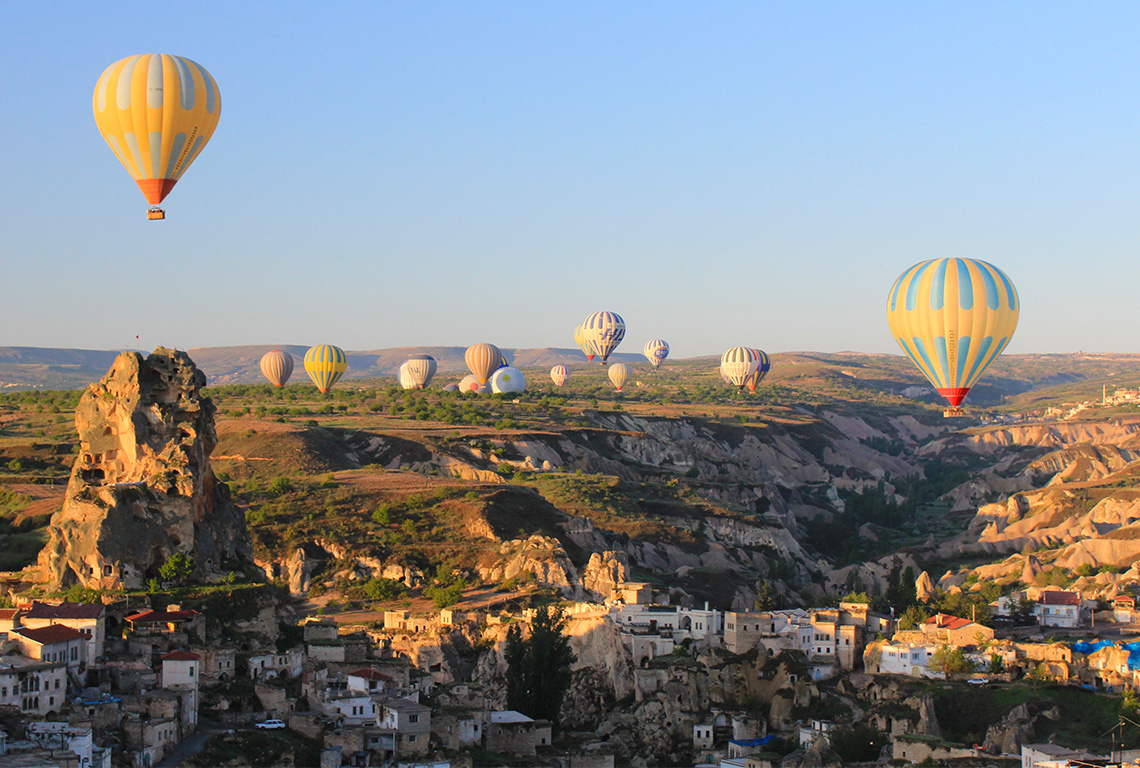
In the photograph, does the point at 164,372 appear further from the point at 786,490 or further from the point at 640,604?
the point at 786,490

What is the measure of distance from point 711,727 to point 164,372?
71.2 ft

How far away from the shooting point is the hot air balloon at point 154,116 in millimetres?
58344

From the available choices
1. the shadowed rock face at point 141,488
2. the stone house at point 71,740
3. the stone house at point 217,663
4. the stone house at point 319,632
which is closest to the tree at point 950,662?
the stone house at point 319,632

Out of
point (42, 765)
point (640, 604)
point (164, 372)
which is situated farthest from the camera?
point (640, 604)

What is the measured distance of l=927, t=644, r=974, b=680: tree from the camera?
50906mm

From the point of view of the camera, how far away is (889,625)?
59094 mm

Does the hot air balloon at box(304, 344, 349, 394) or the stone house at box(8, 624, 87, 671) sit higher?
the hot air balloon at box(304, 344, 349, 394)

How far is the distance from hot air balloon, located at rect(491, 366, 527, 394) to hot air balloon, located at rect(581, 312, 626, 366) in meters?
8.91

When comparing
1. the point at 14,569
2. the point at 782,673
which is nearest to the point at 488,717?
the point at 782,673

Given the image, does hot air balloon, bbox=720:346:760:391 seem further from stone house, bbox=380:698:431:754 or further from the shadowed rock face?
stone house, bbox=380:698:431:754

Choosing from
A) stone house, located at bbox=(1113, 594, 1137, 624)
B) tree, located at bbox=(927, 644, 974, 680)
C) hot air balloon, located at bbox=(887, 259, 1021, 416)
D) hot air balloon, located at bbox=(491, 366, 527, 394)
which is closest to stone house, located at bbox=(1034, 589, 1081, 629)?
stone house, located at bbox=(1113, 594, 1137, 624)

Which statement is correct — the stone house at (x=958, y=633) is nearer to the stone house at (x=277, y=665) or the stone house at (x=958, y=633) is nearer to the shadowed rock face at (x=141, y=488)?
the stone house at (x=277, y=665)

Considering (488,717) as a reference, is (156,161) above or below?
above

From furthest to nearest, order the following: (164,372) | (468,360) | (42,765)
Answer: (468,360) → (164,372) → (42,765)
